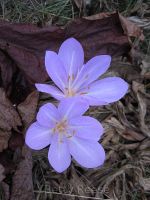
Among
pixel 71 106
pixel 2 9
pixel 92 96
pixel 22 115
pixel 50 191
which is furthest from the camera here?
pixel 2 9

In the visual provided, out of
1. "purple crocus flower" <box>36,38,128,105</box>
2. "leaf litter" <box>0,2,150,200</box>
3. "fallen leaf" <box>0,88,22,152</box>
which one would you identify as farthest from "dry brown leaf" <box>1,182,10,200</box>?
"purple crocus flower" <box>36,38,128,105</box>

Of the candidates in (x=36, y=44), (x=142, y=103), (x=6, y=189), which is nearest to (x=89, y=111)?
(x=142, y=103)

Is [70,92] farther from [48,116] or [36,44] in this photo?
[36,44]

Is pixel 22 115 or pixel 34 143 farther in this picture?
pixel 22 115

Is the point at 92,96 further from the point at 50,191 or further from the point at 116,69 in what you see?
the point at 50,191

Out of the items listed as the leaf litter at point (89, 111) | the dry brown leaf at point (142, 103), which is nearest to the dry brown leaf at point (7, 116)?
the leaf litter at point (89, 111)

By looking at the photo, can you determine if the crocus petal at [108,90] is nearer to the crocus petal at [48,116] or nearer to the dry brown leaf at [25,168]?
the crocus petal at [48,116]

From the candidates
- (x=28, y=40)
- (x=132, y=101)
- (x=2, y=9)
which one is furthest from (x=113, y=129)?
(x=2, y=9)
